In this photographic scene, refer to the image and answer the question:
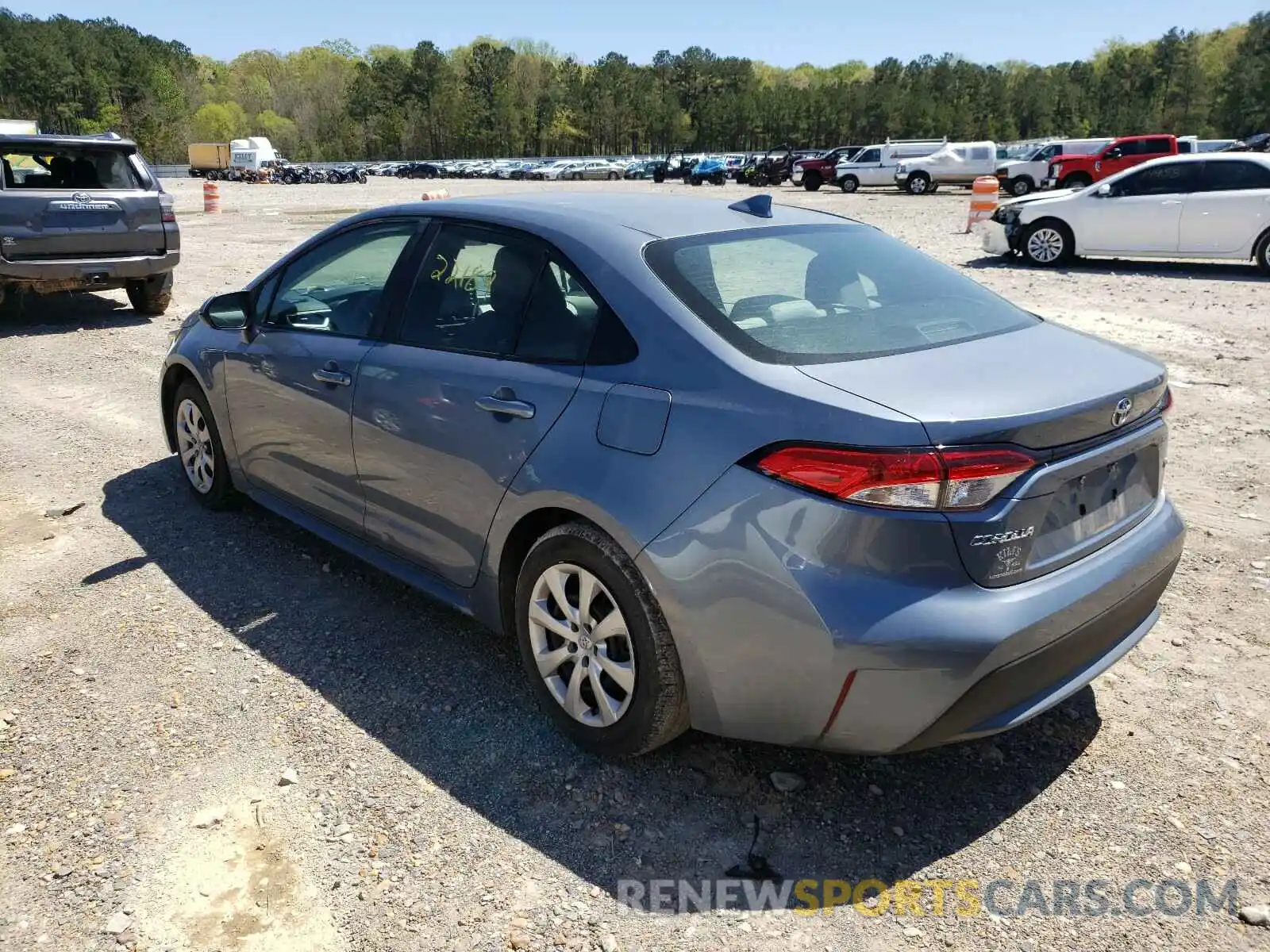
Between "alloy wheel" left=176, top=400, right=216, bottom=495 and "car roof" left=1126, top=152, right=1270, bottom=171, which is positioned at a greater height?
"car roof" left=1126, top=152, right=1270, bottom=171

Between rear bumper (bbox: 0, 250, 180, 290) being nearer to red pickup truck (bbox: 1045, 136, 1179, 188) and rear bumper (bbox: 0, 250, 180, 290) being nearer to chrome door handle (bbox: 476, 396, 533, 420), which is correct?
chrome door handle (bbox: 476, 396, 533, 420)

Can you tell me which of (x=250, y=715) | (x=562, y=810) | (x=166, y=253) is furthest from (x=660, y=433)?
(x=166, y=253)

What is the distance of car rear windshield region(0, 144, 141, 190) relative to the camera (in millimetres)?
9672

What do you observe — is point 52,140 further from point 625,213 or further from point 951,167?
point 951,167

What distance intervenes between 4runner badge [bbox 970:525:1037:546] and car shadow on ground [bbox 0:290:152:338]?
34.7 feet

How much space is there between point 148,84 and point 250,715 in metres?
143

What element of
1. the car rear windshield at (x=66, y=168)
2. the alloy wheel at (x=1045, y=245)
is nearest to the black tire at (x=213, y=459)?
the car rear windshield at (x=66, y=168)

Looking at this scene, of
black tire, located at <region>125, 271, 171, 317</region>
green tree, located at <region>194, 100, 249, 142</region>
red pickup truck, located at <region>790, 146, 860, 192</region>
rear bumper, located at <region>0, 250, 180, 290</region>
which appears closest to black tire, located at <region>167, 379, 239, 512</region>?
rear bumper, located at <region>0, 250, 180, 290</region>

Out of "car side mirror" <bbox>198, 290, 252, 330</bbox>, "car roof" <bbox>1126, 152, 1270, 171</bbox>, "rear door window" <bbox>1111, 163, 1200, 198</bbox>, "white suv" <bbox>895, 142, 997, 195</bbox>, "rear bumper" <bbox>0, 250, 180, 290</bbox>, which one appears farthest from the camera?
"white suv" <bbox>895, 142, 997, 195</bbox>

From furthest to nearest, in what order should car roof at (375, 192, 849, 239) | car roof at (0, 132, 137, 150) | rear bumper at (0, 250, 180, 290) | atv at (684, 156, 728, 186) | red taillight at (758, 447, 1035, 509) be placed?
1. atv at (684, 156, 728, 186)
2. rear bumper at (0, 250, 180, 290)
3. car roof at (0, 132, 137, 150)
4. car roof at (375, 192, 849, 239)
5. red taillight at (758, 447, 1035, 509)

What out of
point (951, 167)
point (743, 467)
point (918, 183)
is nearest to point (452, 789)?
point (743, 467)

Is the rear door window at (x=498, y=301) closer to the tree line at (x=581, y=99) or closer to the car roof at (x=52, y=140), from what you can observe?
the car roof at (x=52, y=140)

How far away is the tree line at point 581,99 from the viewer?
11000 centimetres

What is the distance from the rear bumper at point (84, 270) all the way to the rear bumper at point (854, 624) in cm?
954
